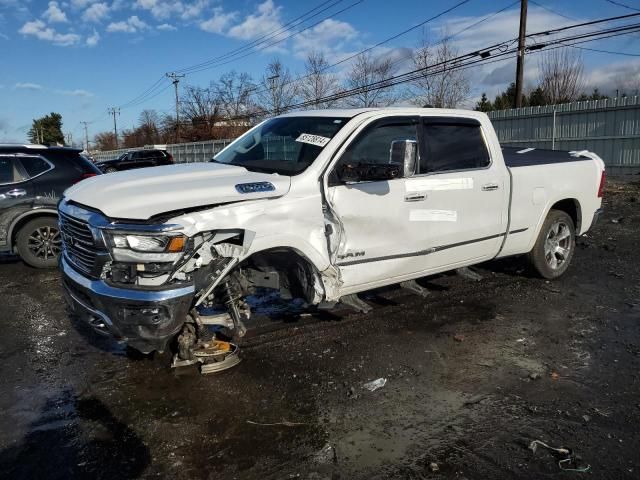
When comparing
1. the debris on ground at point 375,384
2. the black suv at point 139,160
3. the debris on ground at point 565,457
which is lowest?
the debris on ground at point 565,457

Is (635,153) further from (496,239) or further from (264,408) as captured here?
(264,408)

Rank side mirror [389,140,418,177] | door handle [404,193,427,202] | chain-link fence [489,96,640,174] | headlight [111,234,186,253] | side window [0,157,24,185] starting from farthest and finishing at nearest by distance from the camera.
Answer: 1. chain-link fence [489,96,640,174]
2. side window [0,157,24,185]
3. door handle [404,193,427,202]
4. side mirror [389,140,418,177]
5. headlight [111,234,186,253]

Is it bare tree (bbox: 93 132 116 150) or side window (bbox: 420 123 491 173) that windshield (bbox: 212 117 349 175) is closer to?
side window (bbox: 420 123 491 173)

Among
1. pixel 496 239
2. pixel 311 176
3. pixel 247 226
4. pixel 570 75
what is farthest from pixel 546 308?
pixel 570 75

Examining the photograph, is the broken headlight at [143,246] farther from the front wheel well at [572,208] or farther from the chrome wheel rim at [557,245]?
the front wheel well at [572,208]

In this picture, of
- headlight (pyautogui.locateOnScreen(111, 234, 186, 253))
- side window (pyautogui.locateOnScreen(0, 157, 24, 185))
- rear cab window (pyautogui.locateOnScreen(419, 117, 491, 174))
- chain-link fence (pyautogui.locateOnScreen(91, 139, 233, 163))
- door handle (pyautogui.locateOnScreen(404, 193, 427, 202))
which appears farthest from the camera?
chain-link fence (pyautogui.locateOnScreen(91, 139, 233, 163))

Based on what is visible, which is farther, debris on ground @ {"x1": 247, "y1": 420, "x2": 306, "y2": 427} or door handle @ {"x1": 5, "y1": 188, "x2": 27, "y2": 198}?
door handle @ {"x1": 5, "y1": 188, "x2": 27, "y2": 198}

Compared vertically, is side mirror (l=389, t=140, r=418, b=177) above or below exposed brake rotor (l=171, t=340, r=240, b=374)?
above

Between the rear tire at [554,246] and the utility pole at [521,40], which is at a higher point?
the utility pole at [521,40]

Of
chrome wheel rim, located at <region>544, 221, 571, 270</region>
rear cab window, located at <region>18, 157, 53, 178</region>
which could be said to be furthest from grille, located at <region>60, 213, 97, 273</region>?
chrome wheel rim, located at <region>544, 221, 571, 270</region>

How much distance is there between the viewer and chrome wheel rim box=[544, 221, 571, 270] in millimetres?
6660

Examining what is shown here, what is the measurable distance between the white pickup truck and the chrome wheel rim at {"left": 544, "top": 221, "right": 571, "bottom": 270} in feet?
1.77

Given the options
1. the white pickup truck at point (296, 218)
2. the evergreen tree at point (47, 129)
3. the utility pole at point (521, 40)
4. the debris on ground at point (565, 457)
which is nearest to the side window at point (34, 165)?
the white pickup truck at point (296, 218)

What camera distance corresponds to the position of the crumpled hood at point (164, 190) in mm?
3531
